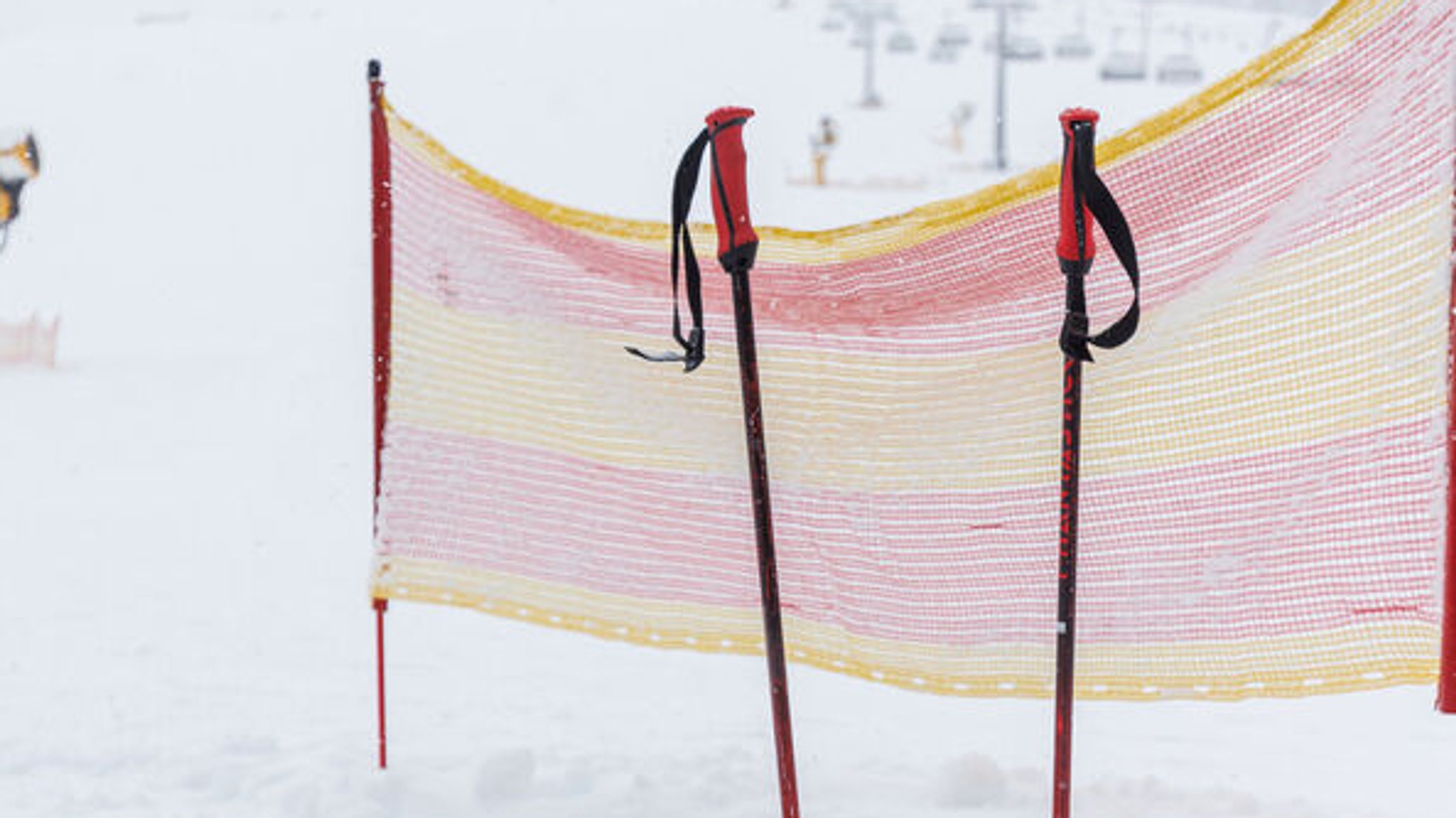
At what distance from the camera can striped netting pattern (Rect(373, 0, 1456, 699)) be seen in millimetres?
2928

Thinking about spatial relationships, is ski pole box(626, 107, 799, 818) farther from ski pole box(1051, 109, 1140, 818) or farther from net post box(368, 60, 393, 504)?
net post box(368, 60, 393, 504)

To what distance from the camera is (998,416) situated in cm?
336

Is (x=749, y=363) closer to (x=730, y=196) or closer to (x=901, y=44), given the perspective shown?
(x=730, y=196)

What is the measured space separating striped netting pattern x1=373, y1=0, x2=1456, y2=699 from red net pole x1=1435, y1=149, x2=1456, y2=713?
6cm

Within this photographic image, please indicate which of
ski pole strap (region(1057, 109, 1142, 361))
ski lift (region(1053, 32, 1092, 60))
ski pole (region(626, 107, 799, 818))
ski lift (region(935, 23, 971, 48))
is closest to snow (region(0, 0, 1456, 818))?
ski pole (region(626, 107, 799, 818))

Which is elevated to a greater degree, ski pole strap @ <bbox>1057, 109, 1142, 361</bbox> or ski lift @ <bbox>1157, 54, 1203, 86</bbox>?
ski lift @ <bbox>1157, 54, 1203, 86</bbox>

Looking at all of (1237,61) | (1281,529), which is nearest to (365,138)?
(1281,529)

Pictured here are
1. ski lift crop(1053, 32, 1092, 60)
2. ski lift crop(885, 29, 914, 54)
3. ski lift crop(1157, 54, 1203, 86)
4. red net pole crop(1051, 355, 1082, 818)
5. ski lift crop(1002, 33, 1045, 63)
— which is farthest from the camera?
ski lift crop(885, 29, 914, 54)

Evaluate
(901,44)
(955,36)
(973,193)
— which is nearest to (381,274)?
(973,193)

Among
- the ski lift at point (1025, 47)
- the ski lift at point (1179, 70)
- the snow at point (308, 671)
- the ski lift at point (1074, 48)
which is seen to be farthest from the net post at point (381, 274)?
the ski lift at point (1074, 48)

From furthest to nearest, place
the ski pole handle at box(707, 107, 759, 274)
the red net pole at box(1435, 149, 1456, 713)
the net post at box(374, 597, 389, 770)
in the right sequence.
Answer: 1. the net post at box(374, 597, 389, 770)
2. the ski pole handle at box(707, 107, 759, 274)
3. the red net pole at box(1435, 149, 1456, 713)

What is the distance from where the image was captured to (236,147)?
964 inches

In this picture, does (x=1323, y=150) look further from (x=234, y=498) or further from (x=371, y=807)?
(x=234, y=498)

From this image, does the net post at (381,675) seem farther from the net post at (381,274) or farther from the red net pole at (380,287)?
the net post at (381,274)
